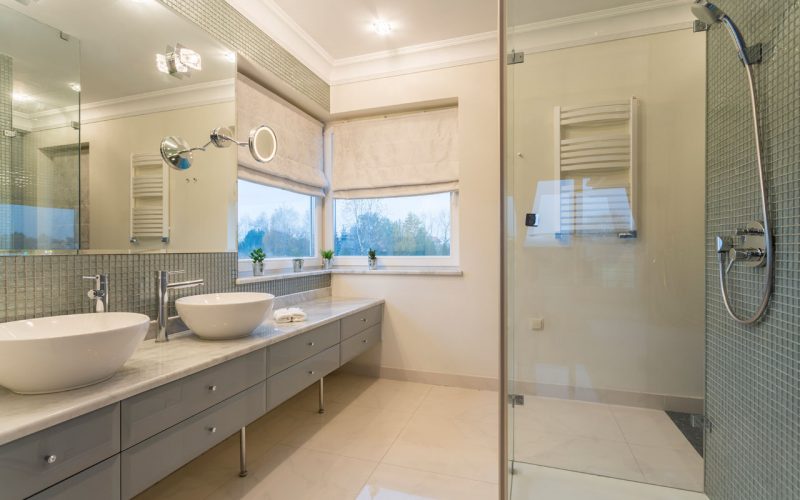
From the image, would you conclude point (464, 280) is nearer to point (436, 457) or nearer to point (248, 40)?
point (436, 457)

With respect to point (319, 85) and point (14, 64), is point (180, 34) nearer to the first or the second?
point (14, 64)

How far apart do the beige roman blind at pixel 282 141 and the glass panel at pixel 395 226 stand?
14.1 inches

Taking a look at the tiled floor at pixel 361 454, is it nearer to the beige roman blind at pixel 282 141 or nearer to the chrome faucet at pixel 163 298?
the chrome faucet at pixel 163 298

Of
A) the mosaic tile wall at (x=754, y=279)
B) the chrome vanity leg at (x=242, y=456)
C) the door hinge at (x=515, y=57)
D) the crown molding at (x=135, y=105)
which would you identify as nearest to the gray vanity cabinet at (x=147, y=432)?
the chrome vanity leg at (x=242, y=456)

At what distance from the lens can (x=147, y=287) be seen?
Result: 1.62m

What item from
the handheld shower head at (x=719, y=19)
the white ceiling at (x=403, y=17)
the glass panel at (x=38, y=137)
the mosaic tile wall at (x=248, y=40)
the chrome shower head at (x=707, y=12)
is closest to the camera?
the glass panel at (x=38, y=137)

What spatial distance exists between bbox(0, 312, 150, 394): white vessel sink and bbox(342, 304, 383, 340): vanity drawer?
138 centimetres

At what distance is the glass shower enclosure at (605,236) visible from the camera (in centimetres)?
175

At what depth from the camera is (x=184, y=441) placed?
48.8 inches

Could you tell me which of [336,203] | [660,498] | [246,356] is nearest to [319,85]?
[336,203]

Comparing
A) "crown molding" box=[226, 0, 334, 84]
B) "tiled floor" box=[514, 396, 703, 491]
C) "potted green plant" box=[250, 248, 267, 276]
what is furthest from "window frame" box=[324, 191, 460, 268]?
"tiled floor" box=[514, 396, 703, 491]

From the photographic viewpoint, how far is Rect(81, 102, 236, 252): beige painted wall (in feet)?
4.72

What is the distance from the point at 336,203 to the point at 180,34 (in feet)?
5.51

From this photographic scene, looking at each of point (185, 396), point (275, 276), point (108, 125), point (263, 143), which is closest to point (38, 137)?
point (108, 125)
